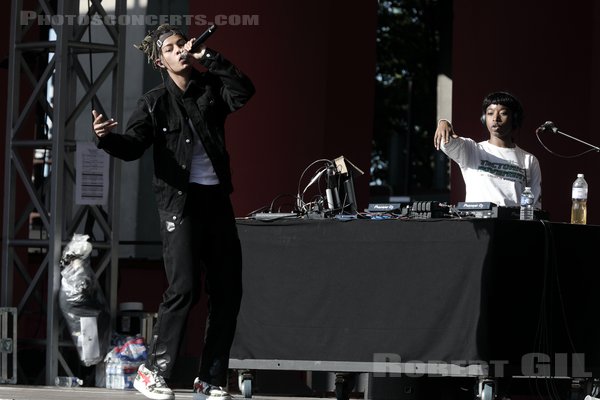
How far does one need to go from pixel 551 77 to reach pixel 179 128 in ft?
12.1

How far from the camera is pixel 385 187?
53.1ft

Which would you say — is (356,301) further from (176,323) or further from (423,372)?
(176,323)

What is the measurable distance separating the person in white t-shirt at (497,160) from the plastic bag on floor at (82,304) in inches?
114

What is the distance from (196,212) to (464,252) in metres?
1.30

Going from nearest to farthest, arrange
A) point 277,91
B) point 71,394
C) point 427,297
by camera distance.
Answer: point 427,297 < point 71,394 < point 277,91

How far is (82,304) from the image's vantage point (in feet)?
27.0

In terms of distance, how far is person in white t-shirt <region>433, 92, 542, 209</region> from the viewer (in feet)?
20.9

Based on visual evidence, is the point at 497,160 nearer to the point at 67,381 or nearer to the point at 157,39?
the point at 157,39

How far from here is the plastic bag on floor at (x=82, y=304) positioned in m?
8.17

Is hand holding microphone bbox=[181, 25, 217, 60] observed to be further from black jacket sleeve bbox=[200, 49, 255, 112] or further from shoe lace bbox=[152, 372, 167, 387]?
shoe lace bbox=[152, 372, 167, 387]

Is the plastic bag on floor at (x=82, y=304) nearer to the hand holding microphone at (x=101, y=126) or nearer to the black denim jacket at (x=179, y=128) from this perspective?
the black denim jacket at (x=179, y=128)

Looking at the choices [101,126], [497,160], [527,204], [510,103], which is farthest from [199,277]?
[510,103]

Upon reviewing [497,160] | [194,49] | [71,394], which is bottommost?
[71,394]

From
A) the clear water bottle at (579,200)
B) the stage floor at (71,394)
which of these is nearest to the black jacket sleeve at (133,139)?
the stage floor at (71,394)
